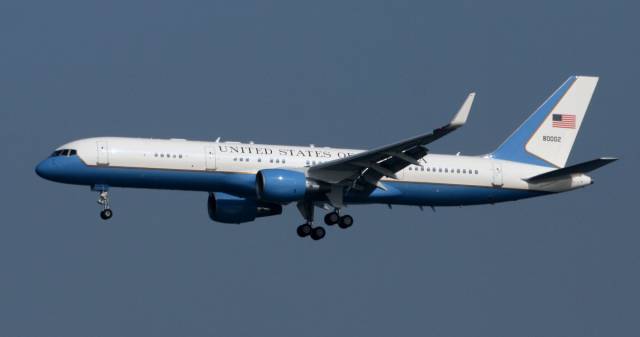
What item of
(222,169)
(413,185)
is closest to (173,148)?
(222,169)

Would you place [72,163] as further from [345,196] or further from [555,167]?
[555,167]

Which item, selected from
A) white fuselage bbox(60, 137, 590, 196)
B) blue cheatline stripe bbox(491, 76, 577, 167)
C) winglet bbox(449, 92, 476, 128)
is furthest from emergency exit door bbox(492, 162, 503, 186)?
winglet bbox(449, 92, 476, 128)

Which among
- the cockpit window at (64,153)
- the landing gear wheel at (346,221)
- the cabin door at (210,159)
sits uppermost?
the cockpit window at (64,153)

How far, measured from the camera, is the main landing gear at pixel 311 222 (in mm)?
63094

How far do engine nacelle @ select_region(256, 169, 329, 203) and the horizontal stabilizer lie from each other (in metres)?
12.2

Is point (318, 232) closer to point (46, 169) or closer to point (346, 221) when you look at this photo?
point (346, 221)

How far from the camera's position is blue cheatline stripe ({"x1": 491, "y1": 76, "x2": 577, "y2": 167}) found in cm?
6712

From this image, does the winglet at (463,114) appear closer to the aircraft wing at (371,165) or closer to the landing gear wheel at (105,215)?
the aircraft wing at (371,165)

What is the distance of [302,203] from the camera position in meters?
64.0

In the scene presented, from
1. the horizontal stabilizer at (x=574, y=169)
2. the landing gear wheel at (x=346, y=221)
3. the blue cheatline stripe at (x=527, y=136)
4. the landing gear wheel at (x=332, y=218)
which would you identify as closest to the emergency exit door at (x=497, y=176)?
the horizontal stabilizer at (x=574, y=169)

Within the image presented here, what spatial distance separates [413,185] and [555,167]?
884 cm

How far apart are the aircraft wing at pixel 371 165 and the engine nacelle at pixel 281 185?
0.83 m

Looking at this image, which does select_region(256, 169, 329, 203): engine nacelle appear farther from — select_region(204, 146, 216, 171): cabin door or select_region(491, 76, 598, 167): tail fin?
select_region(491, 76, 598, 167): tail fin

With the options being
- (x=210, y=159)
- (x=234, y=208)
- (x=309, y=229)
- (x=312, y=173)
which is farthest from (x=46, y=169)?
(x=309, y=229)
